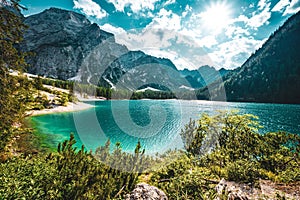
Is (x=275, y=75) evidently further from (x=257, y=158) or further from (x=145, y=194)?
(x=145, y=194)

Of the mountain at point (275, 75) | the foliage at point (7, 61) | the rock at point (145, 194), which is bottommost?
the rock at point (145, 194)

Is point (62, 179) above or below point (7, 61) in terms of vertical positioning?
below

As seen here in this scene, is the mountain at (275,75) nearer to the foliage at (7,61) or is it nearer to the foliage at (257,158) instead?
the foliage at (257,158)

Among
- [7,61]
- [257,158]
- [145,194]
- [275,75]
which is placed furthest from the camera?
[275,75]

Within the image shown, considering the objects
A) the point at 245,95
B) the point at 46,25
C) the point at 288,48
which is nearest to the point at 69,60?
the point at 46,25

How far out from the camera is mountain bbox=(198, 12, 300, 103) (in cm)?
12650

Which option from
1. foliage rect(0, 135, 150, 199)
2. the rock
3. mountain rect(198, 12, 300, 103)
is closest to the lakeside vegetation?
foliage rect(0, 135, 150, 199)

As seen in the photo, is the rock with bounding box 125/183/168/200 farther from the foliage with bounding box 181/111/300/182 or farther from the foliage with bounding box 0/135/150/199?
the foliage with bounding box 181/111/300/182

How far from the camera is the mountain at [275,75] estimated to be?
12650 centimetres

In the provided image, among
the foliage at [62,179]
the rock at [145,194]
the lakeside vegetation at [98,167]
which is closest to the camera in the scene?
the foliage at [62,179]

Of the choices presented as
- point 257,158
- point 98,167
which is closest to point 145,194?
point 98,167

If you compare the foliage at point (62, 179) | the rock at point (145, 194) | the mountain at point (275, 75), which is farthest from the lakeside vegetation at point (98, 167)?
the mountain at point (275, 75)

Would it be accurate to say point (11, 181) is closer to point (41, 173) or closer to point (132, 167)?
point (41, 173)

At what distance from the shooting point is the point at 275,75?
14125cm
